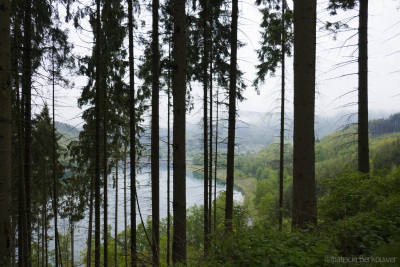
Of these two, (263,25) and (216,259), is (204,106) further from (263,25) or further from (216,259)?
(216,259)

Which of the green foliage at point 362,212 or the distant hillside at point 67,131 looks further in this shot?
the distant hillside at point 67,131

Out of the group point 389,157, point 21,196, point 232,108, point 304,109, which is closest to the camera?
point 304,109

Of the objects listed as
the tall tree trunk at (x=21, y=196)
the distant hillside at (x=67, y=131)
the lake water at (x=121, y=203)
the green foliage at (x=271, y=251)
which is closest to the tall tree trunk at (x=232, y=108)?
the lake water at (x=121, y=203)

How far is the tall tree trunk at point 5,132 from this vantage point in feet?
10.6

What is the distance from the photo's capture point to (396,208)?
334 centimetres

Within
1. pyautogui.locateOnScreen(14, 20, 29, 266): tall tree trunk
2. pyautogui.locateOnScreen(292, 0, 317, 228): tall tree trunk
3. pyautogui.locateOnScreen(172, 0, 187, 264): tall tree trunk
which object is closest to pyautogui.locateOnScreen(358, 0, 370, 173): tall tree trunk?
pyautogui.locateOnScreen(292, 0, 317, 228): tall tree trunk

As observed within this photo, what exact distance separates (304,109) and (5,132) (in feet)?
15.3

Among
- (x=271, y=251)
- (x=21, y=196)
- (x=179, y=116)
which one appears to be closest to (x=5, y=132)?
(x=179, y=116)

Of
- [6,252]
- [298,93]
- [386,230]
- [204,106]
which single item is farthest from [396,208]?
[204,106]

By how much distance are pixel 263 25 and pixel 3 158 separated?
9028 mm

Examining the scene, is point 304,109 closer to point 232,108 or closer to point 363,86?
point 232,108

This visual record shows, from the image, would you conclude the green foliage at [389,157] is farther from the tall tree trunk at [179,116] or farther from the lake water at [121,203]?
the lake water at [121,203]

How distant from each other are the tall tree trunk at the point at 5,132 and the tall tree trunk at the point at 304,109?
4435 mm

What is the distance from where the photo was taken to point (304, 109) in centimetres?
417
